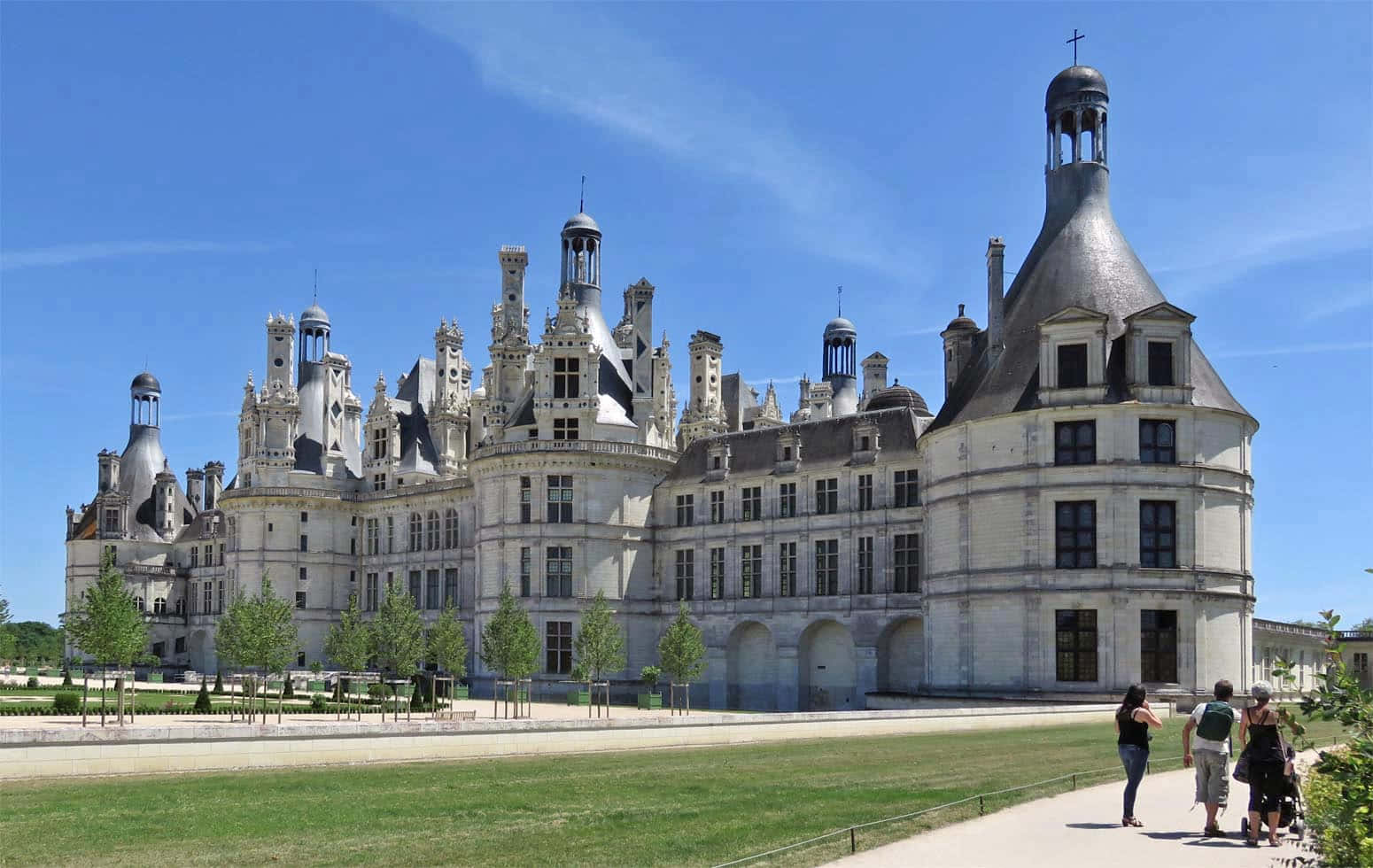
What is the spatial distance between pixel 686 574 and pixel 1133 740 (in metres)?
52.2

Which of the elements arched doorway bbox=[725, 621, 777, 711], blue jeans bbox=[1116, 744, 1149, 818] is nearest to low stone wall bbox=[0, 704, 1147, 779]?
blue jeans bbox=[1116, 744, 1149, 818]

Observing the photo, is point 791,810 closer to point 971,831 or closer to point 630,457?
point 971,831

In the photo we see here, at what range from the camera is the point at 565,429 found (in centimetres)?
7075

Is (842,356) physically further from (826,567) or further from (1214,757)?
(1214,757)

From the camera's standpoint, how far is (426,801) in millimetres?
21656

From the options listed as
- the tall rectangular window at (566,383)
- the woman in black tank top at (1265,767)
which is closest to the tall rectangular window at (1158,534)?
the tall rectangular window at (566,383)

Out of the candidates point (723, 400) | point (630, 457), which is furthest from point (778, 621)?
point (723, 400)

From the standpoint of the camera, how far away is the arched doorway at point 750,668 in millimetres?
66625

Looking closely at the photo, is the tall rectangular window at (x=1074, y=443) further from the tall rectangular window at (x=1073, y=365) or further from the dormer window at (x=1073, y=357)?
the tall rectangular window at (x=1073, y=365)

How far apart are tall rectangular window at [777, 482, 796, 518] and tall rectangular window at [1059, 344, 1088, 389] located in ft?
56.5

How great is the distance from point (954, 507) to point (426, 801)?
35373mm

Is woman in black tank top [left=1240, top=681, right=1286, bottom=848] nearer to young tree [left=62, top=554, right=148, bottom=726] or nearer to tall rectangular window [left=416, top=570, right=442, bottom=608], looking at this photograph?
young tree [left=62, top=554, right=148, bottom=726]

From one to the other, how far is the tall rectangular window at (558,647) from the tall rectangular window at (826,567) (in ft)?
42.6

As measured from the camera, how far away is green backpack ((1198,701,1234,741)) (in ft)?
57.6
